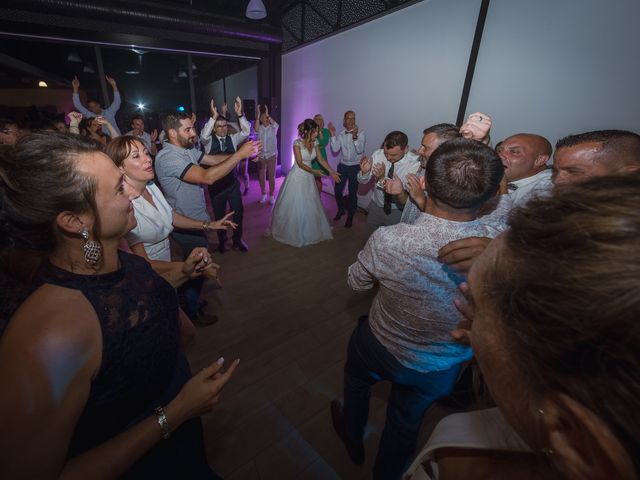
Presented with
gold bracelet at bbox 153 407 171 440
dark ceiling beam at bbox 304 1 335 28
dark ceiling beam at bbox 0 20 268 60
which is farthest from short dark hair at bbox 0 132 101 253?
dark ceiling beam at bbox 0 20 268 60

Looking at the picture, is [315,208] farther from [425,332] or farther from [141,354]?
[141,354]

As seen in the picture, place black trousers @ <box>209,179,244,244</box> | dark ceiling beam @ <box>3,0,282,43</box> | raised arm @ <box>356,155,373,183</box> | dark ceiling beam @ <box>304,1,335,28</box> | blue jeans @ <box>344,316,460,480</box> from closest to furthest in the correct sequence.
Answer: blue jeans @ <box>344,316,460,480</box> → raised arm @ <box>356,155,373,183</box> → black trousers @ <box>209,179,244,244</box> → dark ceiling beam @ <box>3,0,282,43</box> → dark ceiling beam @ <box>304,1,335,28</box>

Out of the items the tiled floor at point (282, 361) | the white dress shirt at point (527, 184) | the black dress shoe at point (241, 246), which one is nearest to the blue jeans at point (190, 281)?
the tiled floor at point (282, 361)

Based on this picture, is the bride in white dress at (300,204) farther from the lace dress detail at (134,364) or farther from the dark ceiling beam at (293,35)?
the dark ceiling beam at (293,35)

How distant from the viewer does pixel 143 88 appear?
12.1 metres

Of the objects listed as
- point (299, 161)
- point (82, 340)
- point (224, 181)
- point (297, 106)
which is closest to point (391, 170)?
point (299, 161)

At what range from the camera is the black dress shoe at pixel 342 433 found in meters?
1.67

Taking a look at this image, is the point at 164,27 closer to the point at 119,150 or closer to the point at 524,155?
the point at 119,150

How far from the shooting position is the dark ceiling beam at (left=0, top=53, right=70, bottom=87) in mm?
7995

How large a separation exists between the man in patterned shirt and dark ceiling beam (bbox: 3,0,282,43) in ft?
22.4

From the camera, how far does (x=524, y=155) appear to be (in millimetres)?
2199

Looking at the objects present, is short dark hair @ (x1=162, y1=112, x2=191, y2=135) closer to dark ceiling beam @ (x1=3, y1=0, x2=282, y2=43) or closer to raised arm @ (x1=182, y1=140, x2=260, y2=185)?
raised arm @ (x1=182, y1=140, x2=260, y2=185)

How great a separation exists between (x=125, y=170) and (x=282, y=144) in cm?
712

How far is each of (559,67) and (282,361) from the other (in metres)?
4.00
